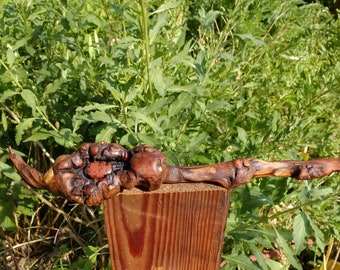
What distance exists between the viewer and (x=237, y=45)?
8.08 ft

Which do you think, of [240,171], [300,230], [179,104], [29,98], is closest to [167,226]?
[240,171]

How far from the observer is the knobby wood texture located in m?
0.96

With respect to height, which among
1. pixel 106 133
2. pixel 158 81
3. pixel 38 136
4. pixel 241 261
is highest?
pixel 158 81

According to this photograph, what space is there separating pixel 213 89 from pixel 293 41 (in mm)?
583

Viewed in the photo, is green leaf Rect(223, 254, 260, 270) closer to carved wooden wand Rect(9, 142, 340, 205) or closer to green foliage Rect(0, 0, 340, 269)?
green foliage Rect(0, 0, 340, 269)

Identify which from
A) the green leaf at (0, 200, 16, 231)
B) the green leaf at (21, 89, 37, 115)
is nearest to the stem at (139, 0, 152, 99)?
the green leaf at (21, 89, 37, 115)

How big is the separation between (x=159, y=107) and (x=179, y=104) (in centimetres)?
15

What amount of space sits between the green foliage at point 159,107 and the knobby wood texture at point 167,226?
307 millimetres

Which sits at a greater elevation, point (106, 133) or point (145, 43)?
point (145, 43)

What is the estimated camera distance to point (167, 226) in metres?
1.00

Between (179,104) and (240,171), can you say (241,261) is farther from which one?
(240,171)

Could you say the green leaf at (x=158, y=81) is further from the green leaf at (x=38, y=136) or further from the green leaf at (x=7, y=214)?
the green leaf at (x=7, y=214)

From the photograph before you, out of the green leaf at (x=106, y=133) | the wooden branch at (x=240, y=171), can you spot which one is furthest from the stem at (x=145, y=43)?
the wooden branch at (x=240, y=171)

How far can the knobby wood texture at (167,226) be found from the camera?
37.8 inches
